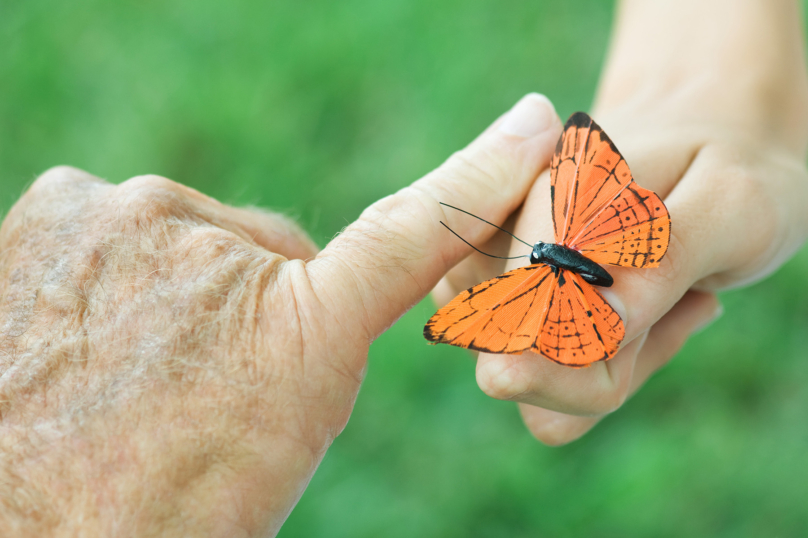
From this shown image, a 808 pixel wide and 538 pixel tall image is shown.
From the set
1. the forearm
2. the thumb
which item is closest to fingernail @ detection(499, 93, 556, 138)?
the thumb

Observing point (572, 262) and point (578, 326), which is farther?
point (572, 262)

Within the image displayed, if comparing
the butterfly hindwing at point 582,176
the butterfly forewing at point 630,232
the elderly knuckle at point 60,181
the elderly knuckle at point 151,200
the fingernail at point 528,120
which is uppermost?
the elderly knuckle at point 60,181

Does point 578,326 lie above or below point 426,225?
below

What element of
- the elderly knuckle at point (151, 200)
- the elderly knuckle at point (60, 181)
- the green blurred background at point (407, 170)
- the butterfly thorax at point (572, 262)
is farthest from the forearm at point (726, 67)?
the elderly knuckle at point (60, 181)

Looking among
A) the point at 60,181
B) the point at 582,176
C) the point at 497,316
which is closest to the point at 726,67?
the point at 582,176

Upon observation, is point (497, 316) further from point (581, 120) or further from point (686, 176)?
point (686, 176)

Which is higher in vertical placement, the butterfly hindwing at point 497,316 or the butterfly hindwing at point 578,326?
the butterfly hindwing at point 497,316

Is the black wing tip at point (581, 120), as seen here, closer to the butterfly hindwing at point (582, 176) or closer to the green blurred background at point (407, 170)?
the butterfly hindwing at point (582, 176)

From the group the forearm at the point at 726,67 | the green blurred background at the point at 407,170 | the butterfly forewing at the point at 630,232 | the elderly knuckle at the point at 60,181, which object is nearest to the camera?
the butterfly forewing at the point at 630,232
